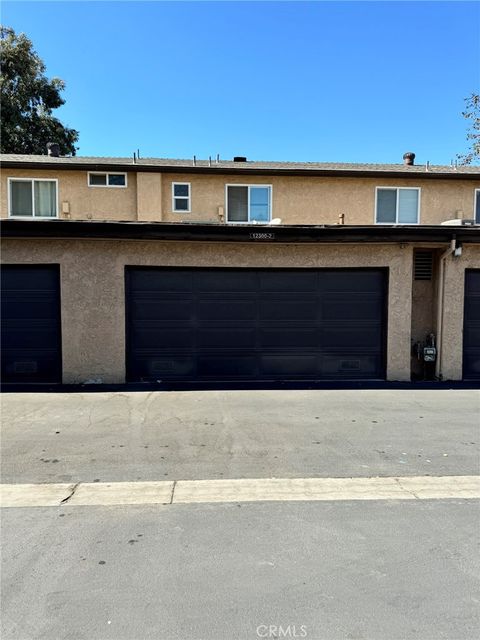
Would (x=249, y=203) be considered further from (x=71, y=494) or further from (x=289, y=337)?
(x=71, y=494)

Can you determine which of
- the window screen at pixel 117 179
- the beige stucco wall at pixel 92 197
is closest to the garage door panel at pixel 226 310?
the beige stucco wall at pixel 92 197

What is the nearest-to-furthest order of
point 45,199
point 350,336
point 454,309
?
point 454,309 → point 350,336 → point 45,199

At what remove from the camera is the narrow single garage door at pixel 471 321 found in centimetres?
1038

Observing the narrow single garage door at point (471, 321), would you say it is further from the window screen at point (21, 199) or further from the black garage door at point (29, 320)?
the window screen at point (21, 199)

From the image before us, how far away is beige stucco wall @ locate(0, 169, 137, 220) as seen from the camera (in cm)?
1291

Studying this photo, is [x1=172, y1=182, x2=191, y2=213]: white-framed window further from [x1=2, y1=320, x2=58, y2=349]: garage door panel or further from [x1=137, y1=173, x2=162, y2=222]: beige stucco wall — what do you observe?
[x1=2, y1=320, x2=58, y2=349]: garage door panel

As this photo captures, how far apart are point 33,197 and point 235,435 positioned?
10.8 metres

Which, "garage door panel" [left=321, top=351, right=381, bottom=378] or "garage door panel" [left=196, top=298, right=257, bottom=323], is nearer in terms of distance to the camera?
"garage door panel" [left=196, top=298, right=257, bottom=323]

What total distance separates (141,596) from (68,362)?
7.70 meters

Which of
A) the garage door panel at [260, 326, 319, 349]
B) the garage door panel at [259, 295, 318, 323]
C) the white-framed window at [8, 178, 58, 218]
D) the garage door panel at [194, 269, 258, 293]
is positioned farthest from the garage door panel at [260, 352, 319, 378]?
the white-framed window at [8, 178, 58, 218]

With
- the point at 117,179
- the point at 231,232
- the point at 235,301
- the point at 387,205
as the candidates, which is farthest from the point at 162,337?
the point at 387,205

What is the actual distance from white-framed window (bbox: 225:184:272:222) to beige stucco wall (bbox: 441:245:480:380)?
18.2ft

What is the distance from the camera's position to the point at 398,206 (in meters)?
13.3

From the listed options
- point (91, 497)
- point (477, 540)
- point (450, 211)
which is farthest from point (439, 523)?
point (450, 211)
